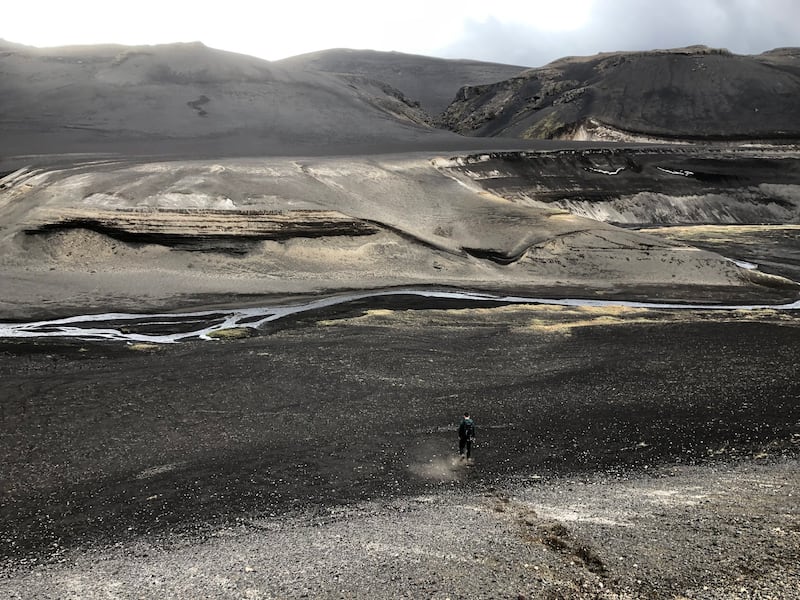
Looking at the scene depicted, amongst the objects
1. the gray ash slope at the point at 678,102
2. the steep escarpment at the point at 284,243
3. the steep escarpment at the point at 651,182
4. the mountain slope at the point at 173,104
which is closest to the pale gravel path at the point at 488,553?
the steep escarpment at the point at 284,243

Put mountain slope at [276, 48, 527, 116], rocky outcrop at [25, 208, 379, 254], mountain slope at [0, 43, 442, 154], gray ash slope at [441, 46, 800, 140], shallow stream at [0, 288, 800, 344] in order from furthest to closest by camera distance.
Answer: mountain slope at [276, 48, 527, 116] → gray ash slope at [441, 46, 800, 140] → mountain slope at [0, 43, 442, 154] → rocky outcrop at [25, 208, 379, 254] → shallow stream at [0, 288, 800, 344]

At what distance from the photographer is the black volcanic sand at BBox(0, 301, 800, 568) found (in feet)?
35.4

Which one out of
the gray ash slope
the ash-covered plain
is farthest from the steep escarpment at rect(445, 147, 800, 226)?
the gray ash slope

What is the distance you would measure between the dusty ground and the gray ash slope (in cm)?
5699

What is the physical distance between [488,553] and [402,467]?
304 centimetres

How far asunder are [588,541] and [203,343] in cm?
1241

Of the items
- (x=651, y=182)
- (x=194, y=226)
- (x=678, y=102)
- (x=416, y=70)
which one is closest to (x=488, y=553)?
(x=194, y=226)

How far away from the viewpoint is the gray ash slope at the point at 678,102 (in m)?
68.9

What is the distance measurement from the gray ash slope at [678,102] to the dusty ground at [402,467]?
187 feet

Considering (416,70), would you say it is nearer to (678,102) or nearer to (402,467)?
(678,102)

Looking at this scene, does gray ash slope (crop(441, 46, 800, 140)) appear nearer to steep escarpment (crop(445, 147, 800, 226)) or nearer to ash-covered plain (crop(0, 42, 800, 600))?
steep escarpment (crop(445, 147, 800, 226))

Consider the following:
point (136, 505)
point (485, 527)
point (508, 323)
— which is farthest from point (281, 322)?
point (485, 527)

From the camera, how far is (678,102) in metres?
73.4

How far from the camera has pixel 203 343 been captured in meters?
18.7
